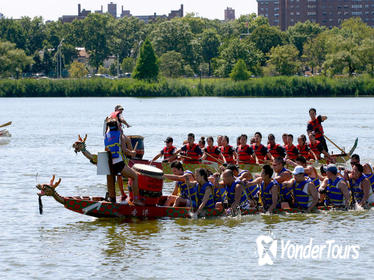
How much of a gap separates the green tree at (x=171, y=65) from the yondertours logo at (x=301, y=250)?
384ft

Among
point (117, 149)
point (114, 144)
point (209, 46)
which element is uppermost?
point (209, 46)

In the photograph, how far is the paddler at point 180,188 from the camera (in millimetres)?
18031

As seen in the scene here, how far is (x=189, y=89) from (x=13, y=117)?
40.5 metres

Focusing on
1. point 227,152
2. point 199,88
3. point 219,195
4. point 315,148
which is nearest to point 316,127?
point 315,148

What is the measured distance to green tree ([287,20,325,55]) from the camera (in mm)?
166750

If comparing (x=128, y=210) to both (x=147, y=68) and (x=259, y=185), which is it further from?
(x=147, y=68)

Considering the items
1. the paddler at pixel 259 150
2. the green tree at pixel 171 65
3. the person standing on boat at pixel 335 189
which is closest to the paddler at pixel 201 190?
the person standing on boat at pixel 335 189

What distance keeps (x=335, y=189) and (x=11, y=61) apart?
4945 inches

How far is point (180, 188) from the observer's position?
18.6 metres

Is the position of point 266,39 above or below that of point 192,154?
above

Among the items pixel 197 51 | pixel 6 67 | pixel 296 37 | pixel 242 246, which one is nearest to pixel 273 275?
pixel 242 246

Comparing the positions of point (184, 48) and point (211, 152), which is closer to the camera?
point (211, 152)

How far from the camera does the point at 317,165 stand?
83.1 feet

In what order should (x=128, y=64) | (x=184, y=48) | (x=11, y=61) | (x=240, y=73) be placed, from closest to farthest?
(x=240, y=73) → (x=11, y=61) → (x=184, y=48) → (x=128, y=64)
